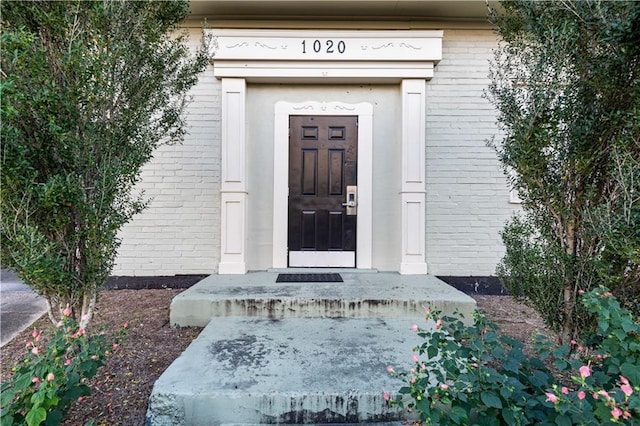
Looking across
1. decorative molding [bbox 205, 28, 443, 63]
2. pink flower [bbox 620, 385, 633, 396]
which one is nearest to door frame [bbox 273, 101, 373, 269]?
decorative molding [bbox 205, 28, 443, 63]

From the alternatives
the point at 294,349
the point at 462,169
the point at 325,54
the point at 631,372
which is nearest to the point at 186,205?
the point at 325,54

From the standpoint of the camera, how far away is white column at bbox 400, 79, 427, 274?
4.48m

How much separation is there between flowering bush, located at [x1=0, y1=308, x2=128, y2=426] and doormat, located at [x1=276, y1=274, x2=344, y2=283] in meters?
2.28

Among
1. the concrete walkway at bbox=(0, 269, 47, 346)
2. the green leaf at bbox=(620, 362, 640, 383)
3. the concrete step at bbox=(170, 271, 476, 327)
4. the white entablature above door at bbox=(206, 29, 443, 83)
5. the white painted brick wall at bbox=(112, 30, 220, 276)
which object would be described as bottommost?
the concrete walkway at bbox=(0, 269, 47, 346)

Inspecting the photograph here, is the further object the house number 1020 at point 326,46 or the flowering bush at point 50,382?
the house number 1020 at point 326,46

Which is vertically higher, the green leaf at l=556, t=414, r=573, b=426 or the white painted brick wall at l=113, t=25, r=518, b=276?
the white painted brick wall at l=113, t=25, r=518, b=276

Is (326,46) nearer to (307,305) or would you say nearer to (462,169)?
(462,169)

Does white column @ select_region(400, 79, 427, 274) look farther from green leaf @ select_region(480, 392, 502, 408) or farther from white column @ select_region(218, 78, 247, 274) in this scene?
green leaf @ select_region(480, 392, 502, 408)

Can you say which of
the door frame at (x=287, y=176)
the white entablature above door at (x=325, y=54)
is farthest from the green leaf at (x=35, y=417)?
the white entablature above door at (x=325, y=54)

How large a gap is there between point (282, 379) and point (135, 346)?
1.46 metres

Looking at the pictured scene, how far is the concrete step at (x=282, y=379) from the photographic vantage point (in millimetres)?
1958

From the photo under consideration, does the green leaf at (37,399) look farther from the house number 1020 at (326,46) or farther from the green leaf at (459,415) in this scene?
the house number 1020 at (326,46)

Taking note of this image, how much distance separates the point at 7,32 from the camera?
2045mm

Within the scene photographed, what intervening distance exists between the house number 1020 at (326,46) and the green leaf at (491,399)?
13.5 ft
